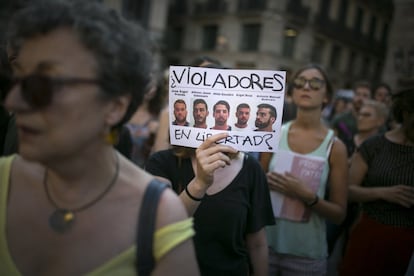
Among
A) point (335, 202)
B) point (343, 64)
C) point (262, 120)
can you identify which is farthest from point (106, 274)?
point (343, 64)

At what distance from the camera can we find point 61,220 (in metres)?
1.20

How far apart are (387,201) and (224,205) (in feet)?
4.47

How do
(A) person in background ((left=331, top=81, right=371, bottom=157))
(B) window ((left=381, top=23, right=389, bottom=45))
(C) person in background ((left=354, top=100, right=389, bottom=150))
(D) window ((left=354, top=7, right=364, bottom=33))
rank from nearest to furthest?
(C) person in background ((left=354, top=100, right=389, bottom=150)) → (A) person in background ((left=331, top=81, right=371, bottom=157)) → (D) window ((left=354, top=7, right=364, bottom=33)) → (B) window ((left=381, top=23, right=389, bottom=45))

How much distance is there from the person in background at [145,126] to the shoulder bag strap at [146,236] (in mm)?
3033

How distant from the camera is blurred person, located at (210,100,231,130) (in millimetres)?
1785

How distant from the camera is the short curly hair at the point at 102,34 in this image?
1.09 m

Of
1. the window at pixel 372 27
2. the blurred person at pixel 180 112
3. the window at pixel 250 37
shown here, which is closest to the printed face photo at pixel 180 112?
the blurred person at pixel 180 112

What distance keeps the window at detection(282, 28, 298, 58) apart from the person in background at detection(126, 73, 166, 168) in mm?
22565

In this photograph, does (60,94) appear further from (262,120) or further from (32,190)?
(262,120)

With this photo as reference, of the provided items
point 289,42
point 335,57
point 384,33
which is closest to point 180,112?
point 289,42

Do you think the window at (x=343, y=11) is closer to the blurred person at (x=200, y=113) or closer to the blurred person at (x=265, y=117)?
the blurred person at (x=265, y=117)

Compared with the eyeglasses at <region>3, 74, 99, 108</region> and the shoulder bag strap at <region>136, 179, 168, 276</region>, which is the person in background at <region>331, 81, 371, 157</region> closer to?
the shoulder bag strap at <region>136, 179, 168, 276</region>

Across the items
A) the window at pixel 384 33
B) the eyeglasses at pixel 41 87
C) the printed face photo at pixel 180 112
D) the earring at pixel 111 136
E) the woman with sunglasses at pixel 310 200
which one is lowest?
the woman with sunglasses at pixel 310 200

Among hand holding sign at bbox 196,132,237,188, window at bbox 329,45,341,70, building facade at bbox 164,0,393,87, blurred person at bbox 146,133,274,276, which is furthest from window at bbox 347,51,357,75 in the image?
hand holding sign at bbox 196,132,237,188
